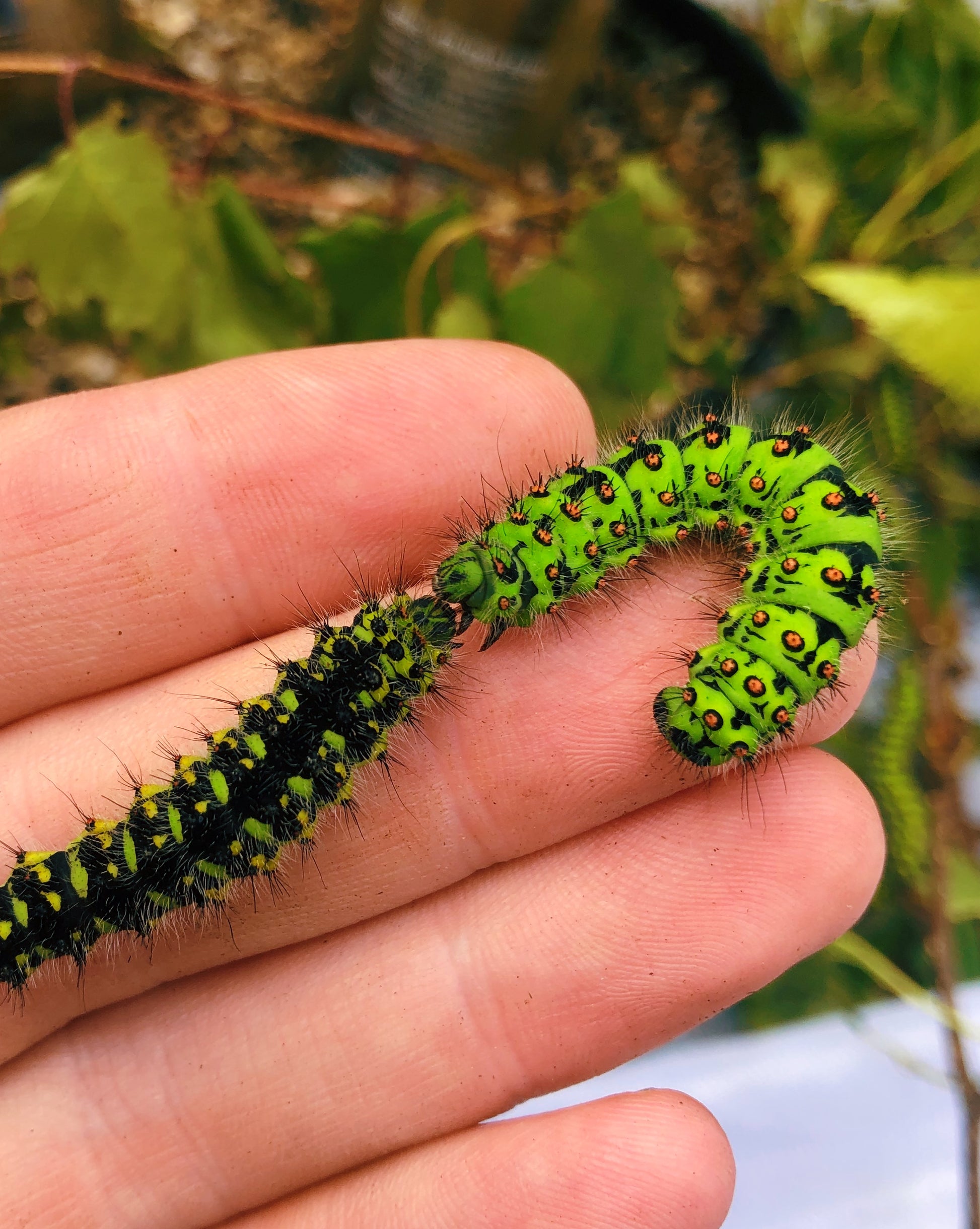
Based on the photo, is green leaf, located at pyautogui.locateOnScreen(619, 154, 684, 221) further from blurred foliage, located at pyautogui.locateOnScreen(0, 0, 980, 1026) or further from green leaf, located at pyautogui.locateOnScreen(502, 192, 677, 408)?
green leaf, located at pyautogui.locateOnScreen(502, 192, 677, 408)

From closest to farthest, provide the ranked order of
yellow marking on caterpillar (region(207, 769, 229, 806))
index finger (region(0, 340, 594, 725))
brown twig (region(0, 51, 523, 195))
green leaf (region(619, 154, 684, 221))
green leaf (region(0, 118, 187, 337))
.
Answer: yellow marking on caterpillar (region(207, 769, 229, 806)), index finger (region(0, 340, 594, 725)), brown twig (region(0, 51, 523, 195)), green leaf (region(0, 118, 187, 337)), green leaf (region(619, 154, 684, 221))

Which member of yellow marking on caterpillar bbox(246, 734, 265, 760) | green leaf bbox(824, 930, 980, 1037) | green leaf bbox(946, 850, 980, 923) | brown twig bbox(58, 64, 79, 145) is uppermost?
brown twig bbox(58, 64, 79, 145)

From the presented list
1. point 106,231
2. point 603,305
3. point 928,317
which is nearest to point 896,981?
point 928,317

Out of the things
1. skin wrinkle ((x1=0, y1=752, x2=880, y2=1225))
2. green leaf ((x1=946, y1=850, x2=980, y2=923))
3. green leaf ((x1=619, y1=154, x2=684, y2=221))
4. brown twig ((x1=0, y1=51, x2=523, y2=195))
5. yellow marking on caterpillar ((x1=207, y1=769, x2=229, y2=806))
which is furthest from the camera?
green leaf ((x1=619, y1=154, x2=684, y2=221))

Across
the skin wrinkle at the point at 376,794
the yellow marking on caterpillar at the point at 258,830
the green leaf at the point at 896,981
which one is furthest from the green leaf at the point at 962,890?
the yellow marking on caterpillar at the point at 258,830

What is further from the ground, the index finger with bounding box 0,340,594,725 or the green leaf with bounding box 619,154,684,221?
the green leaf with bounding box 619,154,684,221

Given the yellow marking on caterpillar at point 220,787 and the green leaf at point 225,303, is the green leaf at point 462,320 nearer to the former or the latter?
the green leaf at point 225,303

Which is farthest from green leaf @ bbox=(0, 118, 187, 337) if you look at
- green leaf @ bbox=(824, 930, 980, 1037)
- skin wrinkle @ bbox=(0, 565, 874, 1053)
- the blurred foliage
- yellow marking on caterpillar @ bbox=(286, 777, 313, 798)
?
green leaf @ bbox=(824, 930, 980, 1037)

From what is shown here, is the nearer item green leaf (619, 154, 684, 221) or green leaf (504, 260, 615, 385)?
green leaf (504, 260, 615, 385)
